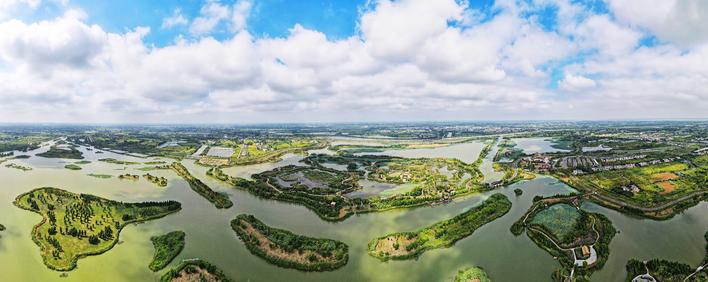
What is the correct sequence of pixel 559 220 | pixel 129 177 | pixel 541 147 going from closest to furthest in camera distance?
pixel 559 220, pixel 129 177, pixel 541 147

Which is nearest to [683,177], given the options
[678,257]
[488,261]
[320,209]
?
[678,257]

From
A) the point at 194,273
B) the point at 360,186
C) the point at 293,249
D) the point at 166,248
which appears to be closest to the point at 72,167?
the point at 166,248

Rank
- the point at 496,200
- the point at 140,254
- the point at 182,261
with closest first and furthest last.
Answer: the point at 182,261 < the point at 140,254 < the point at 496,200

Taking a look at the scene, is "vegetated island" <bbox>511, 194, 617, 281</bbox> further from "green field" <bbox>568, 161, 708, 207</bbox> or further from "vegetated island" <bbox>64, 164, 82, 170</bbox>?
"vegetated island" <bbox>64, 164, 82, 170</bbox>

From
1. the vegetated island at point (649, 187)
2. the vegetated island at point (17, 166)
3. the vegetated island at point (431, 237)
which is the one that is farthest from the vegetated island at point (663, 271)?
the vegetated island at point (17, 166)

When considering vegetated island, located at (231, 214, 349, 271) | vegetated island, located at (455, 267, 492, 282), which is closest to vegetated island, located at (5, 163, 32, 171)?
vegetated island, located at (231, 214, 349, 271)

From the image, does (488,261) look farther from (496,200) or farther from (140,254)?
(140,254)

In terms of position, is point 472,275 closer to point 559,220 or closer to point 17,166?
point 559,220
